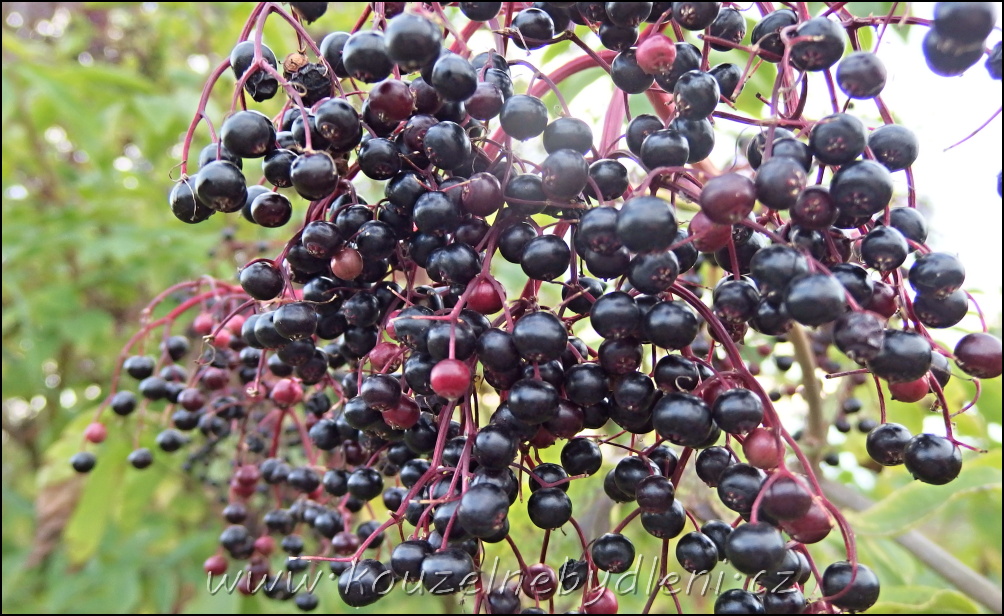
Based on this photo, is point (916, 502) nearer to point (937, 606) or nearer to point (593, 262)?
point (937, 606)

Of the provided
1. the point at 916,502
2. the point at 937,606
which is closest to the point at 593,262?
the point at 937,606

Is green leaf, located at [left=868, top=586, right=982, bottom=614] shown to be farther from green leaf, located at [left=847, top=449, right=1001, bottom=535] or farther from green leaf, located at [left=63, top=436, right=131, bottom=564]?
green leaf, located at [left=63, top=436, right=131, bottom=564]

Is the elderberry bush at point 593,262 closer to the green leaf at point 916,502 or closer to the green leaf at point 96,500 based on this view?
the green leaf at point 916,502

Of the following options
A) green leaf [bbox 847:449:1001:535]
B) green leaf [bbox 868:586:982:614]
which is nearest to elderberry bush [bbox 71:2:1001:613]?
green leaf [bbox 868:586:982:614]

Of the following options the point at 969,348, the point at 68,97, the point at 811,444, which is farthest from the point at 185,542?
the point at 969,348

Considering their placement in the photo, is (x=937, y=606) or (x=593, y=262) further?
(x=937, y=606)

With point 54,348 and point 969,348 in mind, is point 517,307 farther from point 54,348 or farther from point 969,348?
point 54,348
